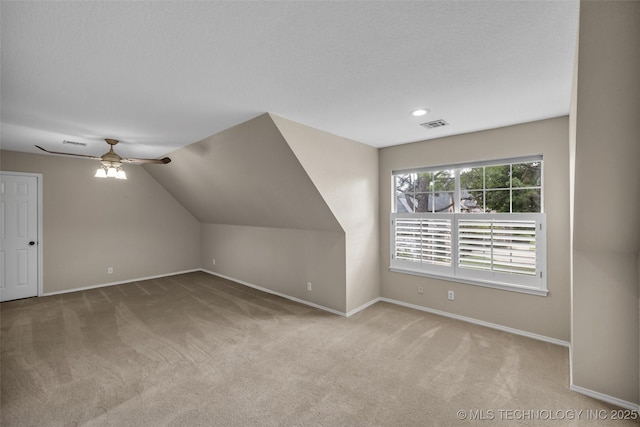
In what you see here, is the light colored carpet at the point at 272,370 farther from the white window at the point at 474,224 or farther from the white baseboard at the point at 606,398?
the white window at the point at 474,224

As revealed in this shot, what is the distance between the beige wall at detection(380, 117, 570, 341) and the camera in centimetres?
290

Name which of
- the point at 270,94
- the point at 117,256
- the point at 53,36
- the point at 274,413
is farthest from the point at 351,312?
the point at 117,256

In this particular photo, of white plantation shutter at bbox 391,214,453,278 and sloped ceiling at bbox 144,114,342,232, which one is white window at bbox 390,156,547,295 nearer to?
white plantation shutter at bbox 391,214,453,278

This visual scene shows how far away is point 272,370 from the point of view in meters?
2.52

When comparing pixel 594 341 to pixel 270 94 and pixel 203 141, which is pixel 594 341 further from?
pixel 203 141

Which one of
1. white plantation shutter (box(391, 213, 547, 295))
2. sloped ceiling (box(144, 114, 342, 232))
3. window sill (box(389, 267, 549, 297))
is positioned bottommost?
window sill (box(389, 267, 549, 297))

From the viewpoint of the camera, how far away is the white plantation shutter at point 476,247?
10.1 ft

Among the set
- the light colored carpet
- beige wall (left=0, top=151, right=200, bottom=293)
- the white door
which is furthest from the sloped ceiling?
the white door

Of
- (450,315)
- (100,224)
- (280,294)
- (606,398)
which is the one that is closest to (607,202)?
(606,398)

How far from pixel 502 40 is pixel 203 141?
11.0 feet

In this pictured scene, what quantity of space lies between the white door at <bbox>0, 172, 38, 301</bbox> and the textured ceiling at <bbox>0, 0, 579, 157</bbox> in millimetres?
1869

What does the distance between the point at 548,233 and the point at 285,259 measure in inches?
135

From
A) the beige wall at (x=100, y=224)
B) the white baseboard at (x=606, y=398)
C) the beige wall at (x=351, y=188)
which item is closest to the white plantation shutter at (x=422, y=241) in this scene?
the beige wall at (x=351, y=188)

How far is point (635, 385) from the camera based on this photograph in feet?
6.70
